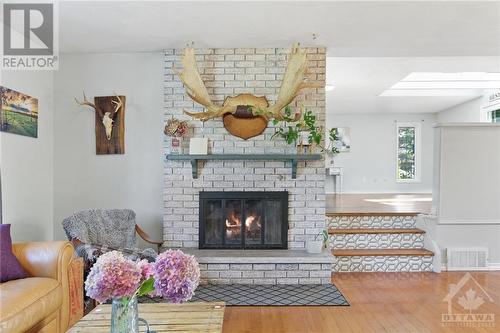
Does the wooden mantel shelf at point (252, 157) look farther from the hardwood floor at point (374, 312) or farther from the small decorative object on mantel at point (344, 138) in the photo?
the small decorative object on mantel at point (344, 138)

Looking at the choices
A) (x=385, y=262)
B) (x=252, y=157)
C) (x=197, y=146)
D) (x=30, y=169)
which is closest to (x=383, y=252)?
(x=385, y=262)

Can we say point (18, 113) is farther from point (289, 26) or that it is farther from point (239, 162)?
point (289, 26)

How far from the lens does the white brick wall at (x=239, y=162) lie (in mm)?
4152

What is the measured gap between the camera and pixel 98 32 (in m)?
3.62

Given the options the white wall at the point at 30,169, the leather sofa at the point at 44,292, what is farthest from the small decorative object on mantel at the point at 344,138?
the leather sofa at the point at 44,292

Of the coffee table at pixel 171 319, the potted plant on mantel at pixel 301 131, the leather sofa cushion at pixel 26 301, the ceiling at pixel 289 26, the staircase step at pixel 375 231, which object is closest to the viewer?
the coffee table at pixel 171 319

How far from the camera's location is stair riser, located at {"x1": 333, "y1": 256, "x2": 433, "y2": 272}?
4430mm

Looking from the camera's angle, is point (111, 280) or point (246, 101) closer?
point (111, 280)

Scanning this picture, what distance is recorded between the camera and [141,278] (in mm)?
1581

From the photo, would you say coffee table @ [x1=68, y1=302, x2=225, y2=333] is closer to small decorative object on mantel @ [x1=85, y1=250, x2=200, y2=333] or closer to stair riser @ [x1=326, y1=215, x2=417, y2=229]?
small decorative object on mantel @ [x1=85, y1=250, x2=200, y2=333]

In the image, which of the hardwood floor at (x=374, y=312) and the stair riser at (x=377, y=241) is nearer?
the hardwood floor at (x=374, y=312)

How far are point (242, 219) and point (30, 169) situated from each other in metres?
2.41

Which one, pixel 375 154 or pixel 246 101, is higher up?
pixel 246 101

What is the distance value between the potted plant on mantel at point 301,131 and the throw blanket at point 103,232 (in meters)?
1.89
